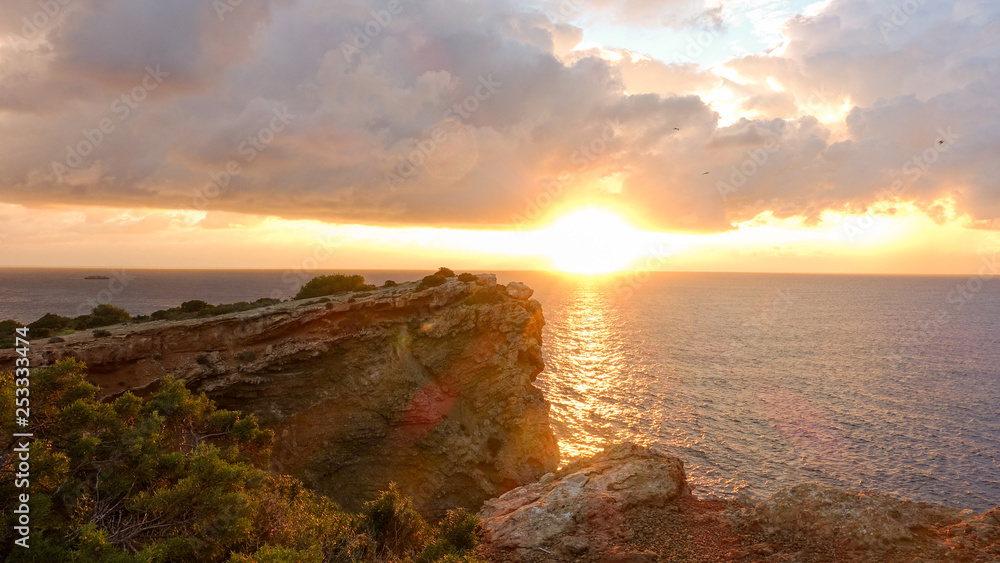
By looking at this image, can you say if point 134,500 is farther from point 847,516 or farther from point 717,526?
point 847,516

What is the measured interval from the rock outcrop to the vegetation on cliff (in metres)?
4.28

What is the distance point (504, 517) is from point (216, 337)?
32179 mm

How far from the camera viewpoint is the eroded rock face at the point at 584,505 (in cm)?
2140

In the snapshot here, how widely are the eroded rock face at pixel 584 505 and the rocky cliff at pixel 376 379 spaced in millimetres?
17497

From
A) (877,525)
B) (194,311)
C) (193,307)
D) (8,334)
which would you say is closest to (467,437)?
(194,311)

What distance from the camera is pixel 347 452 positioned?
1677 inches

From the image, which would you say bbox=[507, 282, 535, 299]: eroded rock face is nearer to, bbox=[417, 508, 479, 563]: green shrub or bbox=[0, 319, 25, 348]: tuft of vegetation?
bbox=[417, 508, 479, 563]: green shrub

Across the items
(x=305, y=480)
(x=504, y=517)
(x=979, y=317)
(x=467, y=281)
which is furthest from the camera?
(x=979, y=317)

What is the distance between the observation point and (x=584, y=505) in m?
23.9

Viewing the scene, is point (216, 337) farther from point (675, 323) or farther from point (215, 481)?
point (675, 323)

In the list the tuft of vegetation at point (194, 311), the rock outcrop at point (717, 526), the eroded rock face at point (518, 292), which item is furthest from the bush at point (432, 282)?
the rock outcrop at point (717, 526)

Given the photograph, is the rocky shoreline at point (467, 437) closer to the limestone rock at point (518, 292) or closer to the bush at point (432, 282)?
the limestone rock at point (518, 292)

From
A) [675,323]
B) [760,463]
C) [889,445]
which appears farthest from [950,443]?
[675,323]

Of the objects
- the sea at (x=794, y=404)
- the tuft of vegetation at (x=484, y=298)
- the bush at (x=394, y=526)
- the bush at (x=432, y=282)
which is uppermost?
the bush at (x=432, y=282)
